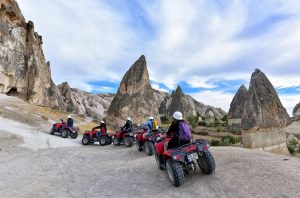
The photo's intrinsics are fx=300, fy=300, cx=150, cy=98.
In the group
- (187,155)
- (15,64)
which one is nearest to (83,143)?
(187,155)

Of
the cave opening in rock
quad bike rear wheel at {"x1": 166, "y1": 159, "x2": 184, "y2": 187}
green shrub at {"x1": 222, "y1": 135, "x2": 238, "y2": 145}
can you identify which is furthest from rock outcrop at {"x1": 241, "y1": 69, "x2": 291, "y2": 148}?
the cave opening in rock

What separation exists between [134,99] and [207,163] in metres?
26.8

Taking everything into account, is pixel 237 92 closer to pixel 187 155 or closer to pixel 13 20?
pixel 13 20

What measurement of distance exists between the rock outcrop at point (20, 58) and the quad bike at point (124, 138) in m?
30.3

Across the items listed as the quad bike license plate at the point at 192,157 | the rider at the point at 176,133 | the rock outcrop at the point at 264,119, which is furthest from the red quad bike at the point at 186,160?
the rock outcrop at the point at 264,119

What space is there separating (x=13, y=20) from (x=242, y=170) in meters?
48.2

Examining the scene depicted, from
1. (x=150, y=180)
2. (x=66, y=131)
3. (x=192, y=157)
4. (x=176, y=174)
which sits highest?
(x=66, y=131)

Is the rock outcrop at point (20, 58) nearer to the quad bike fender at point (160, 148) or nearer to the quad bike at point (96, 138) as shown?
the quad bike at point (96, 138)

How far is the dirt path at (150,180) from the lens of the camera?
22.1 feet

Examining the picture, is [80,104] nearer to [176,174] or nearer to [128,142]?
[128,142]

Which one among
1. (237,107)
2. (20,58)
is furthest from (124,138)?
(237,107)

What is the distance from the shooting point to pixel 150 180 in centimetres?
827

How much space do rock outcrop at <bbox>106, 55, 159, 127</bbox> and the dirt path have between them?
72.6ft

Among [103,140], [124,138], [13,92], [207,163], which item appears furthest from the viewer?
[13,92]
